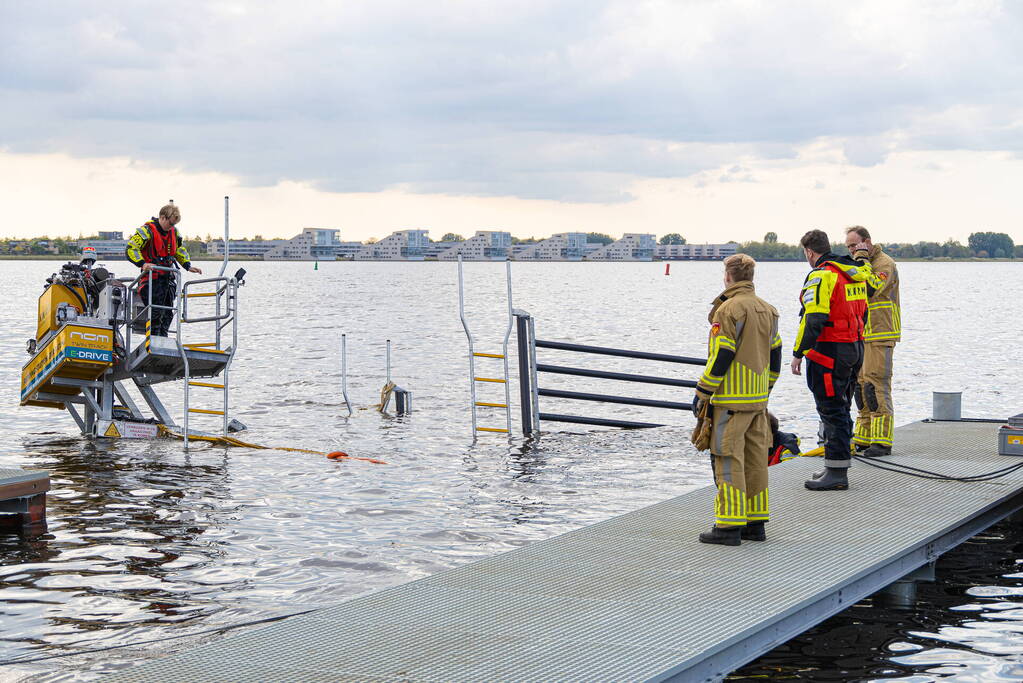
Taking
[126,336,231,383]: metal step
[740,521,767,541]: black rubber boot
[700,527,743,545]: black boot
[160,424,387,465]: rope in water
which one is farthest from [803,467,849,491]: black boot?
[126,336,231,383]: metal step

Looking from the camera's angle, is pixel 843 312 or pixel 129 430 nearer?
pixel 843 312

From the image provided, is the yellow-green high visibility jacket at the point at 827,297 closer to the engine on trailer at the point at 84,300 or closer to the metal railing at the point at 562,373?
the metal railing at the point at 562,373

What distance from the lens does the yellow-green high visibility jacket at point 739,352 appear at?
6.81m

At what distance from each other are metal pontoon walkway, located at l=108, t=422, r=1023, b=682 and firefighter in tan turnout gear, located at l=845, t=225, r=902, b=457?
1.76 m

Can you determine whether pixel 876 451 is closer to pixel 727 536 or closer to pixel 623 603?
pixel 727 536

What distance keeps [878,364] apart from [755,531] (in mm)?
3814

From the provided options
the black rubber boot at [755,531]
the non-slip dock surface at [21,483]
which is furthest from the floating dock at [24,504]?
the black rubber boot at [755,531]

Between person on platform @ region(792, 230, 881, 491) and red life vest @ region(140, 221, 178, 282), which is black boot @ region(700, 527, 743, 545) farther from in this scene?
red life vest @ region(140, 221, 178, 282)

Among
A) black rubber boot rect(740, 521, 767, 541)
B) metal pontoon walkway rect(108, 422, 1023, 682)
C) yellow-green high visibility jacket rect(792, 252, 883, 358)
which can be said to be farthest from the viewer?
yellow-green high visibility jacket rect(792, 252, 883, 358)

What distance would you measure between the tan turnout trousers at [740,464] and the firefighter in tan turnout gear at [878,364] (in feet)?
11.3

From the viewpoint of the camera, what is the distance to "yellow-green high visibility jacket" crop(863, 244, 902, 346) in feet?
33.8

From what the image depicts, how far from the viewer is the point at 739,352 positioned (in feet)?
22.6

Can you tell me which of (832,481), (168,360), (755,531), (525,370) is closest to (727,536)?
(755,531)

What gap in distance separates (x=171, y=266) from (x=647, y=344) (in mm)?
28957
